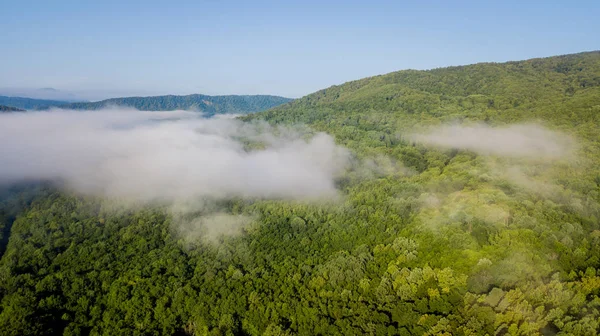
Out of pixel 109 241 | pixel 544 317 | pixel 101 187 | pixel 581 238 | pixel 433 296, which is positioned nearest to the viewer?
pixel 544 317

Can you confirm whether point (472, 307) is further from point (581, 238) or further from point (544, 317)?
point (581, 238)

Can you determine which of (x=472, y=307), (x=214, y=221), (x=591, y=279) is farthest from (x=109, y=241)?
(x=591, y=279)

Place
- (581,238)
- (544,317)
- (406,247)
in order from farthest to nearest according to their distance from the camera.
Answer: (406,247)
(581,238)
(544,317)

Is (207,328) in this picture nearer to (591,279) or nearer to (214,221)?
(214,221)

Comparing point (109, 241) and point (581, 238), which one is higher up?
point (581, 238)

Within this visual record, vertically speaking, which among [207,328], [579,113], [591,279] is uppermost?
[579,113]

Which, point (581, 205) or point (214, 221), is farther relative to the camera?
point (214, 221)

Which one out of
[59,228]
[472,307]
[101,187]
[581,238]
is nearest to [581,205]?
[581,238]
